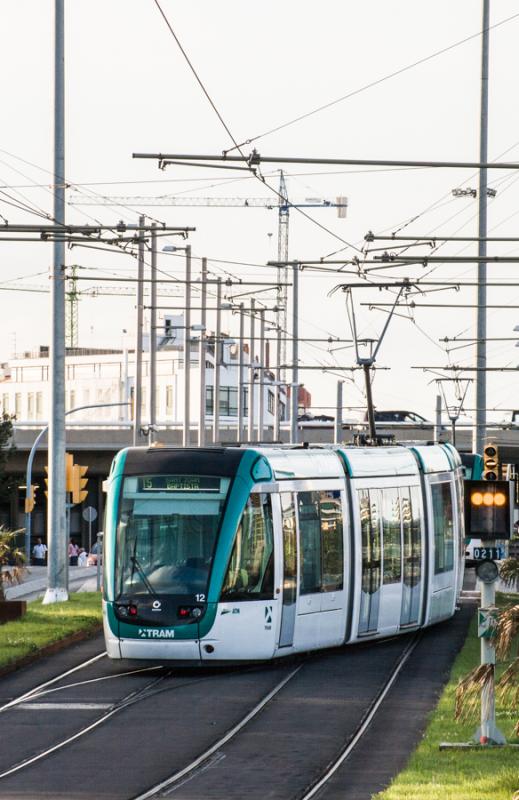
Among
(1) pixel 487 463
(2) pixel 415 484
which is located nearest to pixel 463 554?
(2) pixel 415 484

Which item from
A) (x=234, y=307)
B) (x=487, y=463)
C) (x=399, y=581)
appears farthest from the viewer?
(x=234, y=307)

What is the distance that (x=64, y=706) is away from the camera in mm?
19516

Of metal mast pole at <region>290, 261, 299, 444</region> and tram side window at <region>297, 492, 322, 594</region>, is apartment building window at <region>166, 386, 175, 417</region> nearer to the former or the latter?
metal mast pole at <region>290, 261, 299, 444</region>

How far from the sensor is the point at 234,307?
63719mm

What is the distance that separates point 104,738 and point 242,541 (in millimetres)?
5119

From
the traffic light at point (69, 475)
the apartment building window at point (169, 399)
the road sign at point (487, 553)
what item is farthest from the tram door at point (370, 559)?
the apartment building window at point (169, 399)

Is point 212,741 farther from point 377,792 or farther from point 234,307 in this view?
point 234,307

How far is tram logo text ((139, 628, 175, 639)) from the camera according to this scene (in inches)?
850

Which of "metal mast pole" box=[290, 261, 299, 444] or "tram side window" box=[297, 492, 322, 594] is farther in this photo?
"metal mast pole" box=[290, 261, 299, 444]

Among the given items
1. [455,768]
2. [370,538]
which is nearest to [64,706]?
[455,768]

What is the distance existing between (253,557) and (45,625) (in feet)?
21.6

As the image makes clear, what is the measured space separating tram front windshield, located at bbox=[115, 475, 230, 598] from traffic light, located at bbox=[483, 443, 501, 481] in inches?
159

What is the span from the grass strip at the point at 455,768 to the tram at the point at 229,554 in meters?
3.81

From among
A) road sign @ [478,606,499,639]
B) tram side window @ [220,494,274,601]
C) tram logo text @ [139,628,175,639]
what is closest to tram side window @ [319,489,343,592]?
tram side window @ [220,494,274,601]
